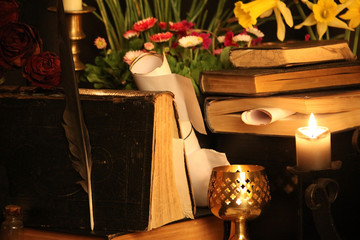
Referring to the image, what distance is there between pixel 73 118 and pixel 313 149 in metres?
0.40

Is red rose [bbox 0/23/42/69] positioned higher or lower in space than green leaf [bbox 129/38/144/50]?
higher

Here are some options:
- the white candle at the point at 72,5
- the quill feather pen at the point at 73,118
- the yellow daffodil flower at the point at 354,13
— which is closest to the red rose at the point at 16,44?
the quill feather pen at the point at 73,118

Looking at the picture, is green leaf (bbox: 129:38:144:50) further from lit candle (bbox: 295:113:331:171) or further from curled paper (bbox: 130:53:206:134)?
lit candle (bbox: 295:113:331:171)

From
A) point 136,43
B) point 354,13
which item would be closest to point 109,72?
point 136,43

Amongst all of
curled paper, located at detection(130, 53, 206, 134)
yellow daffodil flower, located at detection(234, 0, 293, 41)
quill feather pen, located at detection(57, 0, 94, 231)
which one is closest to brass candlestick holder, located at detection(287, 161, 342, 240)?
curled paper, located at detection(130, 53, 206, 134)

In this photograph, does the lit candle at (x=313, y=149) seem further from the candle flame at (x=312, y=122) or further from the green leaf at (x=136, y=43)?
the green leaf at (x=136, y=43)

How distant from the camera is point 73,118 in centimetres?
114

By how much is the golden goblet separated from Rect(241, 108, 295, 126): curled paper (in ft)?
0.45

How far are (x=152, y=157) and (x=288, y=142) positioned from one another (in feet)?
0.98

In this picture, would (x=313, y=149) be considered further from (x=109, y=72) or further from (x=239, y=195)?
(x=109, y=72)

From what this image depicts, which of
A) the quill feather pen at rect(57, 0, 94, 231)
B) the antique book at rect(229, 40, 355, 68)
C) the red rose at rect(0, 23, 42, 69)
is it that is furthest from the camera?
the antique book at rect(229, 40, 355, 68)

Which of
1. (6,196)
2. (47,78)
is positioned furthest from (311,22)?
(6,196)

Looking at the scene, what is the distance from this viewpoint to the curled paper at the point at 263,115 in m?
1.24

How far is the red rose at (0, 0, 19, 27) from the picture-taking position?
1211 millimetres
